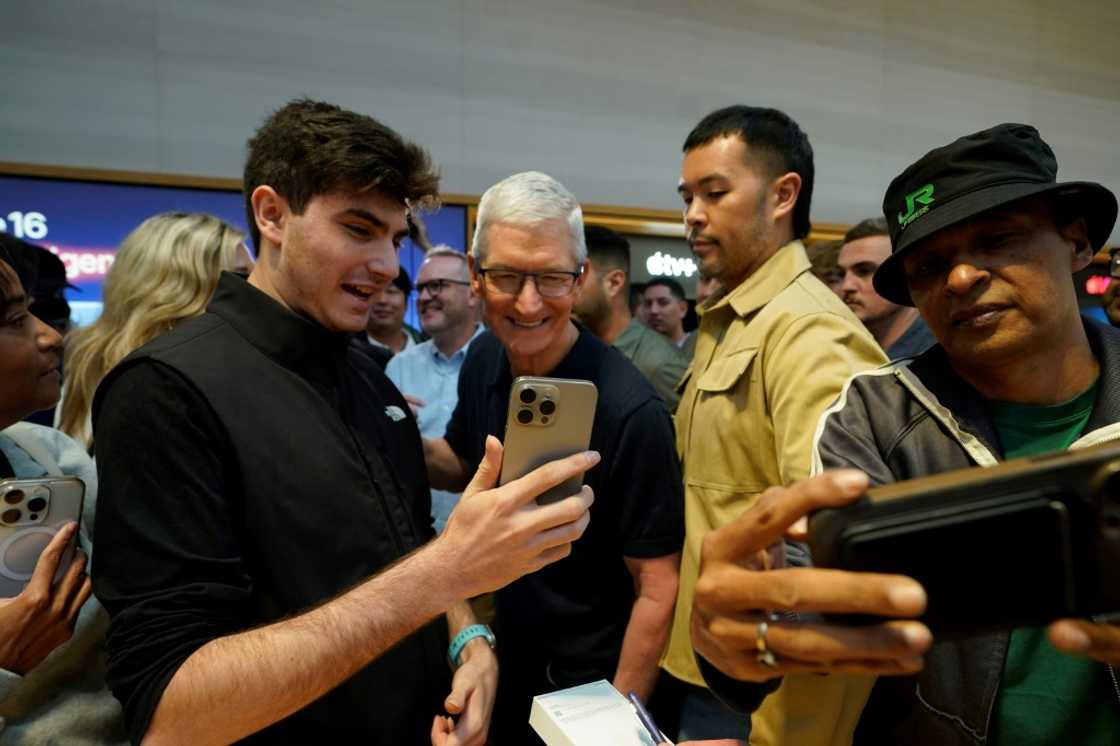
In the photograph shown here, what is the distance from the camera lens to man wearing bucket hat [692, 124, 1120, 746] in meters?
0.86

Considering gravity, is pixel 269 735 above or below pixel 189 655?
below

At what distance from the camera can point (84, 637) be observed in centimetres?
110

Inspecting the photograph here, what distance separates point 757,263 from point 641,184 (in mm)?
3264

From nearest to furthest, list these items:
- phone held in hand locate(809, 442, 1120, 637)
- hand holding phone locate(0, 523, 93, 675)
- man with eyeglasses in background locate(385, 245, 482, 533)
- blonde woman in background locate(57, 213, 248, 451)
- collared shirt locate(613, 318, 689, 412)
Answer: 1. phone held in hand locate(809, 442, 1120, 637)
2. hand holding phone locate(0, 523, 93, 675)
3. blonde woman in background locate(57, 213, 248, 451)
4. collared shirt locate(613, 318, 689, 412)
5. man with eyeglasses in background locate(385, 245, 482, 533)

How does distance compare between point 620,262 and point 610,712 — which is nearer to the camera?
point 610,712

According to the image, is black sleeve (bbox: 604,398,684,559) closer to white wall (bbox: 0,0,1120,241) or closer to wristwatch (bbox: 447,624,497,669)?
wristwatch (bbox: 447,624,497,669)

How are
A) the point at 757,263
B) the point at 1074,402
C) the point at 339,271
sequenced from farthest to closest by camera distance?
the point at 757,263
the point at 339,271
the point at 1074,402

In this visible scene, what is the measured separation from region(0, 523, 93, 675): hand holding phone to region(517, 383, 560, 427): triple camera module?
70cm

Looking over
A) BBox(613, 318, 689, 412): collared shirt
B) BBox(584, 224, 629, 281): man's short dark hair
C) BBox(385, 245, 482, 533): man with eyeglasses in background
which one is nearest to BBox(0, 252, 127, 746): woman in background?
BBox(385, 245, 482, 533): man with eyeglasses in background

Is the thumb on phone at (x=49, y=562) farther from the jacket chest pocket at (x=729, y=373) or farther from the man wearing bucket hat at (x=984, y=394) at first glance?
the jacket chest pocket at (x=729, y=373)

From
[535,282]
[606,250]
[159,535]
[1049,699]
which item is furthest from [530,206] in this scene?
[606,250]

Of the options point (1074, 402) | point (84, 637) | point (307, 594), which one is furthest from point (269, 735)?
point (1074, 402)

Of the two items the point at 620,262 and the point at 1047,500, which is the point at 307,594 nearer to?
the point at 1047,500

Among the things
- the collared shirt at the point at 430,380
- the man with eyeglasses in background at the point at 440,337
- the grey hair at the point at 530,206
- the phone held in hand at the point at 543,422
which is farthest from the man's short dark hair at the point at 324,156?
the man with eyeglasses in background at the point at 440,337
